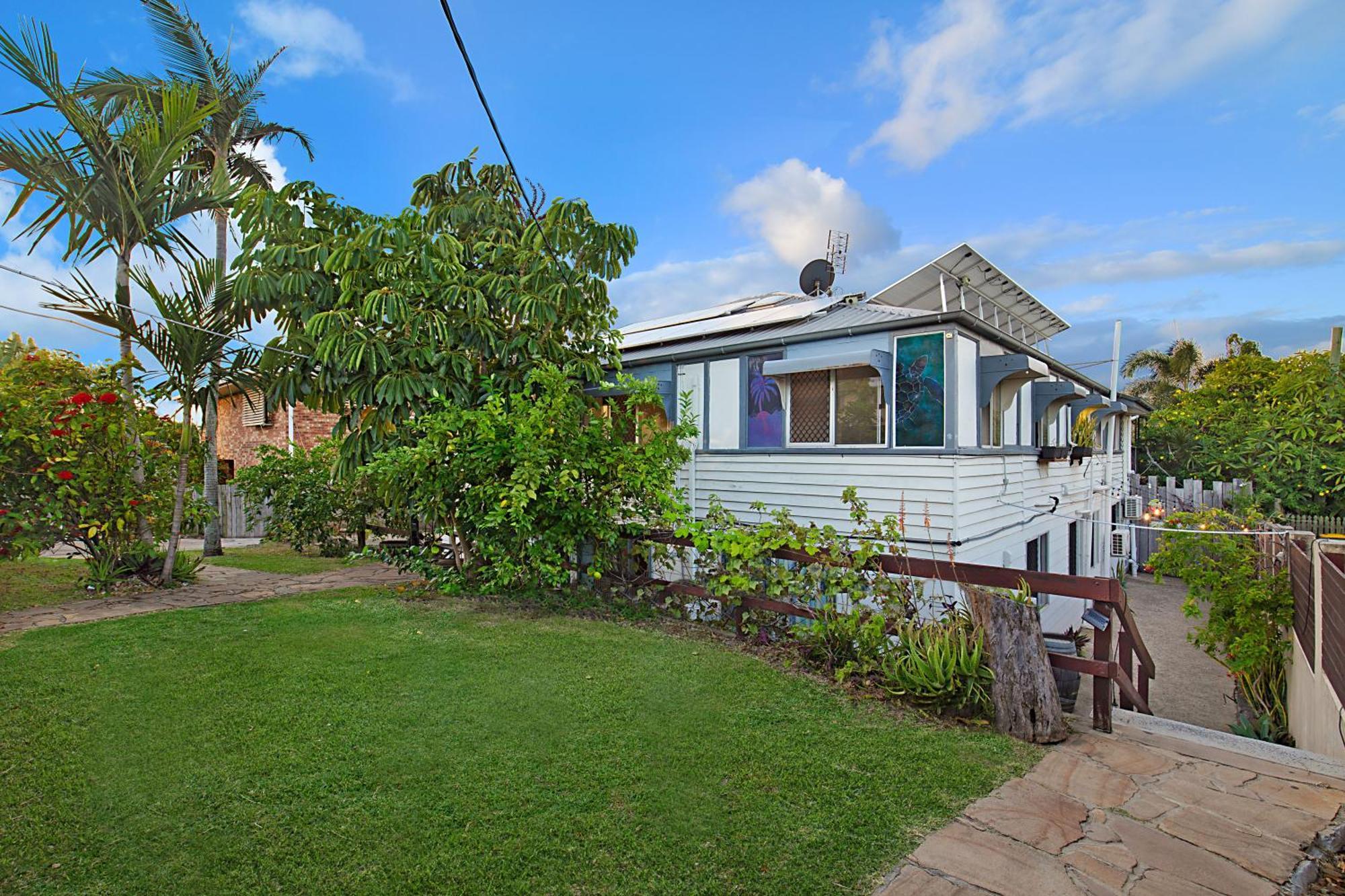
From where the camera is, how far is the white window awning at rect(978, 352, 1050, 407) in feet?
23.1

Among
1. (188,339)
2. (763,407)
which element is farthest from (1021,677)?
(188,339)

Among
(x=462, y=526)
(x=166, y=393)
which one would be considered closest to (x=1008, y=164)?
(x=462, y=526)

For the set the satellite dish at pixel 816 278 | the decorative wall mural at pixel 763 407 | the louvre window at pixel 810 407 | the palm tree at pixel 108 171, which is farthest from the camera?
the satellite dish at pixel 816 278

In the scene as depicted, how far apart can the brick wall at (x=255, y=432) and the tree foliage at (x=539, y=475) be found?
986 cm

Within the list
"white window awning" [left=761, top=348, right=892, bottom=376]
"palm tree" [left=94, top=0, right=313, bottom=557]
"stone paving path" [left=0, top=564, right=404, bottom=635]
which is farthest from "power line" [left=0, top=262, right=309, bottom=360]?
"white window awning" [left=761, top=348, right=892, bottom=376]

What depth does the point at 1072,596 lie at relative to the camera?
13.0ft

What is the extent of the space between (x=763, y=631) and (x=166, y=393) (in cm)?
707

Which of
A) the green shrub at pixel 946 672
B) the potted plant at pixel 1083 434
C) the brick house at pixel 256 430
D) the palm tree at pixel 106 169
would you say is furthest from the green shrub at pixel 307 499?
the potted plant at pixel 1083 434

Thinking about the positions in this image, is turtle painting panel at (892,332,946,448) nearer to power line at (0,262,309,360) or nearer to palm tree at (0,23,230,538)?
power line at (0,262,309,360)

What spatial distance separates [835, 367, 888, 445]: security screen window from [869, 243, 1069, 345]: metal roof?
1.49 meters

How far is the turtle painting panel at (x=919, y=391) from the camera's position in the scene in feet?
22.0

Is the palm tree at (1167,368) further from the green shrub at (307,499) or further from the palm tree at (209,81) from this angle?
the palm tree at (209,81)

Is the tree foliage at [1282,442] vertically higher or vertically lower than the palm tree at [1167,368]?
lower

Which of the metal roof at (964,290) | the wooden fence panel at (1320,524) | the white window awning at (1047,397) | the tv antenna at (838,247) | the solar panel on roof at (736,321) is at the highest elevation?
the tv antenna at (838,247)
